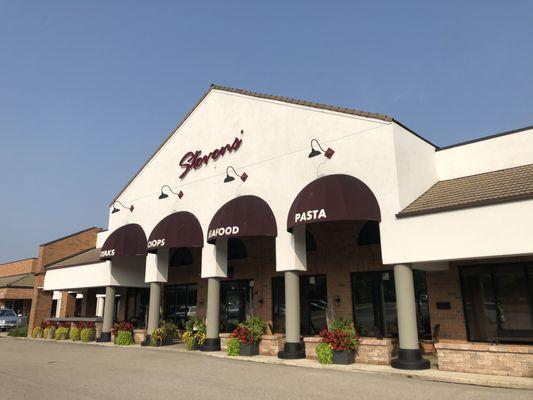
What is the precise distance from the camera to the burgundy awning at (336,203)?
13.8 m

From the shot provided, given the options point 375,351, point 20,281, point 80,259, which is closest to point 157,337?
point 375,351

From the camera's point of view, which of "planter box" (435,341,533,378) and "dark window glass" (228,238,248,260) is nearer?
"planter box" (435,341,533,378)

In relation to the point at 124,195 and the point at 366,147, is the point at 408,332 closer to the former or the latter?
the point at 366,147

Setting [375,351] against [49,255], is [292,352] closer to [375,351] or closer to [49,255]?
[375,351]

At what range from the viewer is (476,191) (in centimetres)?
1326

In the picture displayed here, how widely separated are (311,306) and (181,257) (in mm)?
9663

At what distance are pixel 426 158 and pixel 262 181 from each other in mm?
6536

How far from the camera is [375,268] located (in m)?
16.7

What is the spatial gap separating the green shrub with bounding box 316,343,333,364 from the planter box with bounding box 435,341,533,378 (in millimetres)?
3382

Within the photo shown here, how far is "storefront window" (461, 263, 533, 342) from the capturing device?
1334 cm

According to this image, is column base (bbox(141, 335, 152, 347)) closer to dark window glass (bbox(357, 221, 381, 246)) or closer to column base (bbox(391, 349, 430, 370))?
dark window glass (bbox(357, 221, 381, 246))

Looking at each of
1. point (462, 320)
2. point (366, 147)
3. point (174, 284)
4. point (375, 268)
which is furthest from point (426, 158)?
point (174, 284)

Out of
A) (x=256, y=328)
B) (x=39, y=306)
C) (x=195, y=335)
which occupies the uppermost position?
(x=39, y=306)

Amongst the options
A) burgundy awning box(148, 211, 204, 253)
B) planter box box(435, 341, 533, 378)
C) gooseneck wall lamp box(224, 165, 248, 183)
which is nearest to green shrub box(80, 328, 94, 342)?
burgundy awning box(148, 211, 204, 253)
